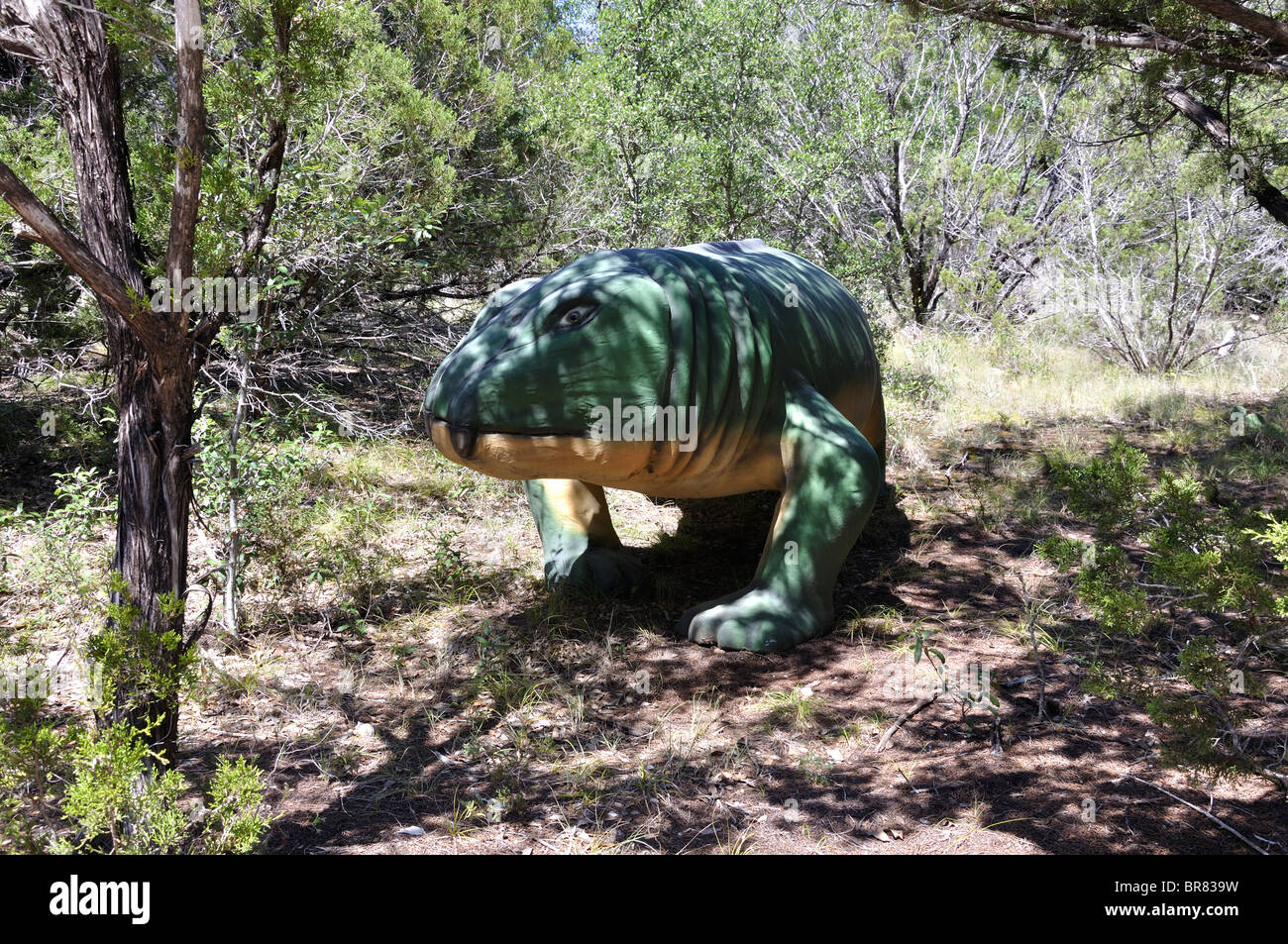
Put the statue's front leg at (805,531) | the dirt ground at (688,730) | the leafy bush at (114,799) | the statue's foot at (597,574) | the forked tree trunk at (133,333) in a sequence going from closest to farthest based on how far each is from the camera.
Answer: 1. the leafy bush at (114,799)
2. the forked tree trunk at (133,333)
3. the dirt ground at (688,730)
4. the statue's front leg at (805,531)
5. the statue's foot at (597,574)

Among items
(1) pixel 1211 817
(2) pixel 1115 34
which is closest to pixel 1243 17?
(2) pixel 1115 34

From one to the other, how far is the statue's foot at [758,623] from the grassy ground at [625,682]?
7cm

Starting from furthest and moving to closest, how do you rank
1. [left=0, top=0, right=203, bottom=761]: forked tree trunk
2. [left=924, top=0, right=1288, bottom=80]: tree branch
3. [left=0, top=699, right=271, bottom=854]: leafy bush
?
[left=924, top=0, right=1288, bottom=80]: tree branch, [left=0, top=0, right=203, bottom=761]: forked tree trunk, [left=0, top=699, right=271, bottom=854]: leafy bush

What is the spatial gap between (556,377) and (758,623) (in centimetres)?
136

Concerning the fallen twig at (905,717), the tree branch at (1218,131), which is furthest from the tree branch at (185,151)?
the tree branch at (1218,131)

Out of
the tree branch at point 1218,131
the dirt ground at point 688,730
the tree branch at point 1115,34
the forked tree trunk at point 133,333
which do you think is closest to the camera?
the forked tree trunk at point 133,333

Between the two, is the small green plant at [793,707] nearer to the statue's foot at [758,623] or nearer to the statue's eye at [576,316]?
the statue's foot at [758,623]

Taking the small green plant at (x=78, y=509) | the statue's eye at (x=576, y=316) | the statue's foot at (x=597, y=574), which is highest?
the statue's eye at (x=576, y=316)

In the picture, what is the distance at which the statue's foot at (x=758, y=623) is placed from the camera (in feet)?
13.0

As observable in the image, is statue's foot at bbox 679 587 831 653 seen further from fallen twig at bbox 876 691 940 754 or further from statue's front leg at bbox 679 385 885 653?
fallen twig at bbox 876 691 940 754

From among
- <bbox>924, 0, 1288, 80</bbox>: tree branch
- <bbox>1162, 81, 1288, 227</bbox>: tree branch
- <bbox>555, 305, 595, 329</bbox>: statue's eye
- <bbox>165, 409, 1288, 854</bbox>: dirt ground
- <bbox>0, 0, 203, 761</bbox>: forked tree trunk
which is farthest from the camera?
<bbox>1162, 81, 1288, 227</bbox>: tree branch

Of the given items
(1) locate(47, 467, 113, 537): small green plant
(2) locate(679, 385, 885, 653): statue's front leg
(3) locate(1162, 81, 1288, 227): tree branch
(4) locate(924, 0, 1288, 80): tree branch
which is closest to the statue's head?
(2) locate(679, 385, 885, 653): statue's front leg

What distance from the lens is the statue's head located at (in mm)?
3336

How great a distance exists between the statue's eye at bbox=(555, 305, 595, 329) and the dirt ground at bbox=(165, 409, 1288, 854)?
1.38m
